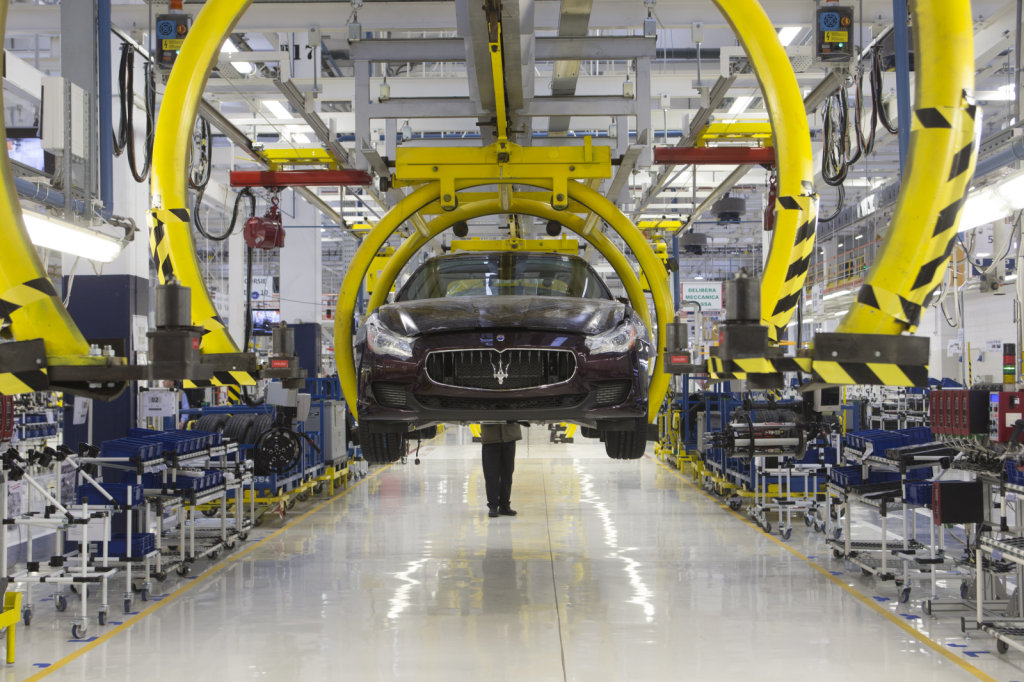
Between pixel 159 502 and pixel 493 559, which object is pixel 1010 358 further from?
pixel 159 502

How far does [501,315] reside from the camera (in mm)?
4262

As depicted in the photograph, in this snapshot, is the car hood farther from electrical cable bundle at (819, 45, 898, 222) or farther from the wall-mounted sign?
the wall-mounted sign

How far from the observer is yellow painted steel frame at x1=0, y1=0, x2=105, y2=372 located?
2.35 metres

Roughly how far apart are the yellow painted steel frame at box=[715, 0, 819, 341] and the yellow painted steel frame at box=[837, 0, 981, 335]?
74cm

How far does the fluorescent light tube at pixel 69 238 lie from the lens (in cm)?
545

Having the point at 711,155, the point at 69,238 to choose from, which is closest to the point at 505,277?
the point at 711,155

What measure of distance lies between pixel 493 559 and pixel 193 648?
268 cm

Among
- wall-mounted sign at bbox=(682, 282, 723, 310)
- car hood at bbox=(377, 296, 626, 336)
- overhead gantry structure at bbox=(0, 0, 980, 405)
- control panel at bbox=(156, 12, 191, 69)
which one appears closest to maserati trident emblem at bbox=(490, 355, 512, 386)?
car hood at bbox=(377, 296, 626, 336)

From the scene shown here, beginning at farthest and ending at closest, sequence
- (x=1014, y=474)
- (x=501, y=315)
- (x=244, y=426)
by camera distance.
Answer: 1. (x=244, y=426)
2. (x=1014, y=474)
3. (x=501, y=315)

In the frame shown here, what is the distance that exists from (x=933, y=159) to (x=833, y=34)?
3.33 metres

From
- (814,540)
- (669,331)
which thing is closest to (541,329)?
(669,331)

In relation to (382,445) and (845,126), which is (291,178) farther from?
(845,126)

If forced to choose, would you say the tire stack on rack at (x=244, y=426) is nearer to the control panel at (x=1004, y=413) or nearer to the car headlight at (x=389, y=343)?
the car headlight at (x=389, y=343)

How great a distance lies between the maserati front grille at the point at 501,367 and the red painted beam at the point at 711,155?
107 inches
